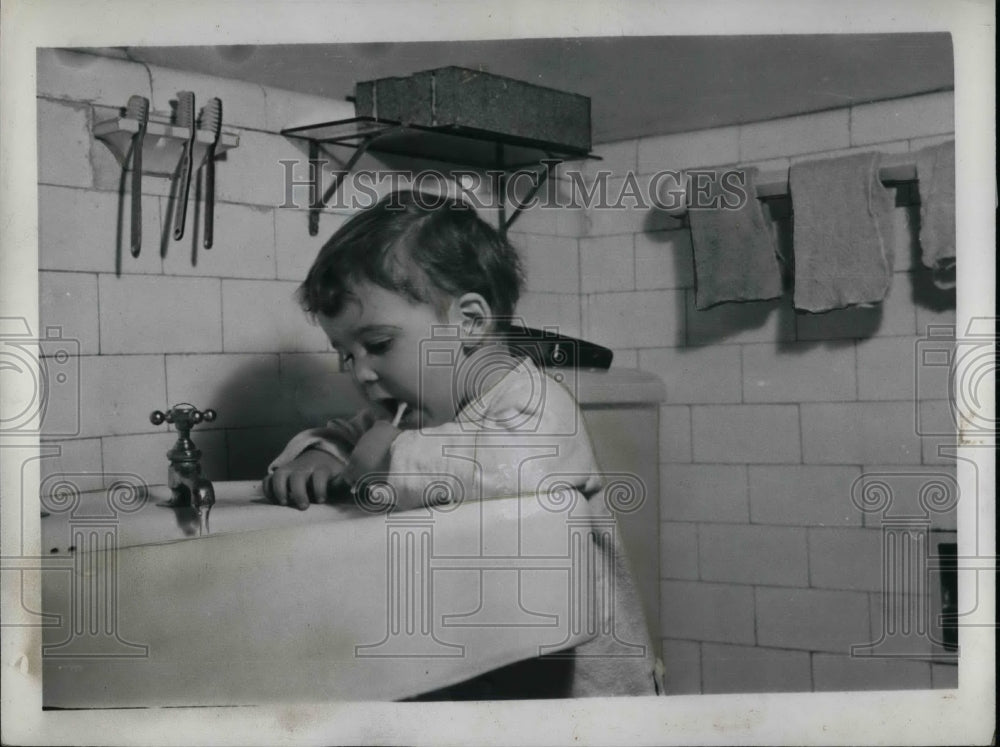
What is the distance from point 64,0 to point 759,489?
1.19 m

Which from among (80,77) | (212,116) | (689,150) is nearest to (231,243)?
(212,116)

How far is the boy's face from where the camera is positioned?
1405mm

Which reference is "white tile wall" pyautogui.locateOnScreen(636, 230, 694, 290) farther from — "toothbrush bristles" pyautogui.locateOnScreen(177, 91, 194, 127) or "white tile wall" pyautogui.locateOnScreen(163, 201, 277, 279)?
"toothbrush bristles" pyautogui.locateOnScreen(177, 91, 194, 127)

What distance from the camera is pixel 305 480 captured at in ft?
4.57

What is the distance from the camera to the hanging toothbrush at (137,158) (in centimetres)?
137

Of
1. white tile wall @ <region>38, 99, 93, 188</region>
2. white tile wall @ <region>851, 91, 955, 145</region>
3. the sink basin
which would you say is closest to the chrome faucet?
the sink basin

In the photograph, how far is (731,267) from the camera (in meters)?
1.45

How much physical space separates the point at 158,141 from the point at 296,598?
643 mm

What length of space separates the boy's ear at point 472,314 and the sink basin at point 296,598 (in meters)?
0.24

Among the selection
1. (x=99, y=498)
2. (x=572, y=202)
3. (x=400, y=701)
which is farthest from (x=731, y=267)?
(x=99, y=498)

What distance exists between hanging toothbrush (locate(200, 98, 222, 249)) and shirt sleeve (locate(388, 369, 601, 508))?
391 mm

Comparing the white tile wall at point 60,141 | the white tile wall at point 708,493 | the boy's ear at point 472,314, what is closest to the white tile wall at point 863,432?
the white tile wall at point 708,493

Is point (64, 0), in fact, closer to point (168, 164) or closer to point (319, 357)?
point (168, 164)

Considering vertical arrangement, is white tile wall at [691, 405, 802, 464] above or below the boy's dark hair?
below
